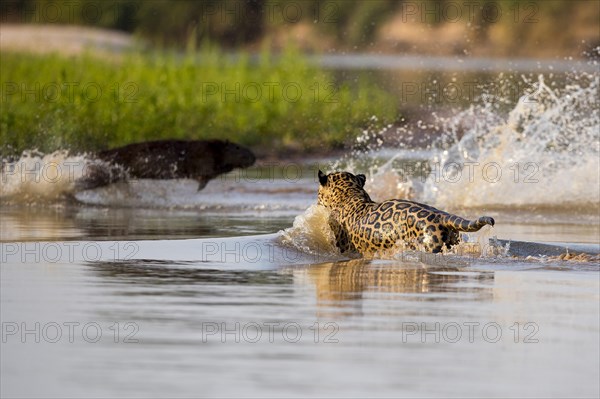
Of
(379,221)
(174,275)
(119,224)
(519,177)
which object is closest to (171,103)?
(519,177)

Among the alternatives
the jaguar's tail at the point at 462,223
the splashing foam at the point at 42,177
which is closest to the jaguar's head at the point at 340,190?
the jaguar's tail at the point at 462,223

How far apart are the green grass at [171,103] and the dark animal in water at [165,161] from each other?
1.91 m

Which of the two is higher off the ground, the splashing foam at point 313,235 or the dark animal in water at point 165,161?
the dark animal in water at point 165,161

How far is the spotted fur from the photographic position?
39.1 feet

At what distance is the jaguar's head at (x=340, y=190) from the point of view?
511 inches

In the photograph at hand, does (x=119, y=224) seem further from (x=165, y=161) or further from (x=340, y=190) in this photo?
(x=165, y=161)

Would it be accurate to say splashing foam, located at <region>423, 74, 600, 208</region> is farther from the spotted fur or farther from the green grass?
the green grass

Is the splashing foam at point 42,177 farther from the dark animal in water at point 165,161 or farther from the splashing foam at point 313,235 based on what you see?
the splashing foam at point 313,235

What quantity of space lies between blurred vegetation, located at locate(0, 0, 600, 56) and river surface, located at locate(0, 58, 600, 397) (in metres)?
33.9

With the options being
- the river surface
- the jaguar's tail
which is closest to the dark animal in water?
the river surface

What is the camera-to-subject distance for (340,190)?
1305 centimetres

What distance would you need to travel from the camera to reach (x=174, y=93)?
25438 millimetres

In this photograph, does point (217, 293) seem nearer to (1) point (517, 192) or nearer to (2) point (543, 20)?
(1) point (517, 192)

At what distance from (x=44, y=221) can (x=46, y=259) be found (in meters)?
3.57
